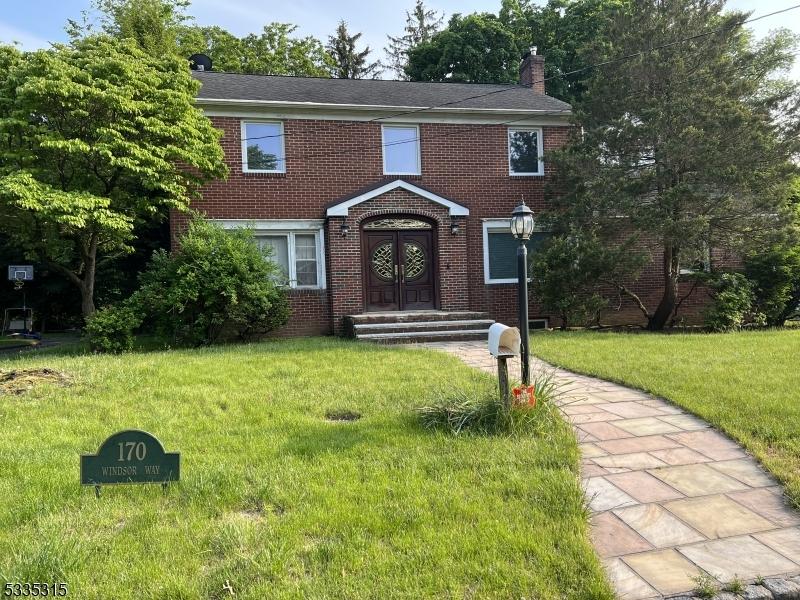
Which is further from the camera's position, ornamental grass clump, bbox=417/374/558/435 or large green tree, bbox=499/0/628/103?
large green tree, bbox=499/0/628/103

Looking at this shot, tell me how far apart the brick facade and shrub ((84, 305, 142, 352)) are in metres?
3.06

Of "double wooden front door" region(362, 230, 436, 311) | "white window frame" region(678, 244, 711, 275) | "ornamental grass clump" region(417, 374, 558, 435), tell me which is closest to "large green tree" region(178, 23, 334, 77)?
"double wooden front door" region(362, 230, 436, 311)

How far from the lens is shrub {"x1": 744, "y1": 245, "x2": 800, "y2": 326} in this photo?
1242cm

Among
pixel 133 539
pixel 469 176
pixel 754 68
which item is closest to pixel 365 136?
pixel 469 176

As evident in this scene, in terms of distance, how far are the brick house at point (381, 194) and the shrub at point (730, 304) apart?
377 cm

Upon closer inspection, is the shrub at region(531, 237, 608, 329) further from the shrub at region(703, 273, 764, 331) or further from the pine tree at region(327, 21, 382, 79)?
the pine tree at region(327, 21, 382, 79)

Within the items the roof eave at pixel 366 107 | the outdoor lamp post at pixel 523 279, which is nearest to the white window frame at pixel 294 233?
the roof eave at pixel 366 107

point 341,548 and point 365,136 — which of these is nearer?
point 341,548

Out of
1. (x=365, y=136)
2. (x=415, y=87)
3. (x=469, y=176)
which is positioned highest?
(x=415, y=87)

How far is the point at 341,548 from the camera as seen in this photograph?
278 centimetres

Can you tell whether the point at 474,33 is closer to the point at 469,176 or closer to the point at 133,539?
the point at 469,176

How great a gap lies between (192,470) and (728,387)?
18.1 feet

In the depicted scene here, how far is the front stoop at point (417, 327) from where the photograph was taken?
11258 millimetres

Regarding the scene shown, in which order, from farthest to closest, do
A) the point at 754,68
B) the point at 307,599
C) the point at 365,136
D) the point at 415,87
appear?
the point at 415,87
the point at 365,136
the point at 754,68
the point at 307,599
